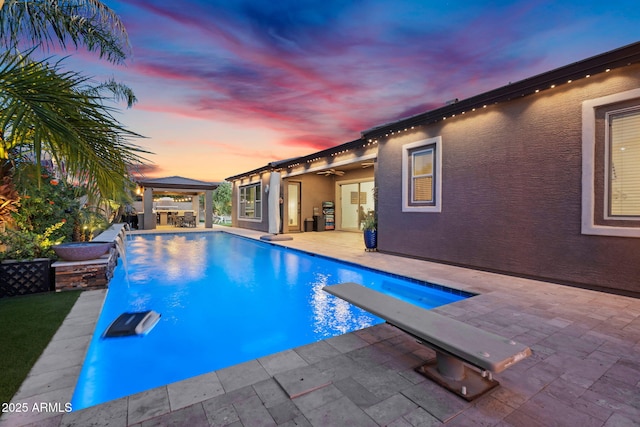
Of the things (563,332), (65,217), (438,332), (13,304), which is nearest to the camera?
(438,332)

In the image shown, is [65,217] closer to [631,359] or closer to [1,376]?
[1,376]

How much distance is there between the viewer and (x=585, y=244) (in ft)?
14.2

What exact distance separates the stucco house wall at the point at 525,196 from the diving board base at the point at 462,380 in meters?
3.81

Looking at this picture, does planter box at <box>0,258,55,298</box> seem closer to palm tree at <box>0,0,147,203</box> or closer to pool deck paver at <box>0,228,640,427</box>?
palm tree at <box>0,0,147,203</box>

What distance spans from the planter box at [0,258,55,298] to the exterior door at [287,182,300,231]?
35.2ft

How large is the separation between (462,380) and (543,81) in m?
5.08

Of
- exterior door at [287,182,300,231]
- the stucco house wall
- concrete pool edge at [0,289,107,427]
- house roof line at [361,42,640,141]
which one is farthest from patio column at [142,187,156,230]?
the stucco house wall

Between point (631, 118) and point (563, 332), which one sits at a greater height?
point (631, 118)

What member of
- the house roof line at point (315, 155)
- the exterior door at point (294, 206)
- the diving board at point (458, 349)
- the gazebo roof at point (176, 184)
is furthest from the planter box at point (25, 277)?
the gazebo roof at point (176, 184)

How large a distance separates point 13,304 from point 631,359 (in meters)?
6.75

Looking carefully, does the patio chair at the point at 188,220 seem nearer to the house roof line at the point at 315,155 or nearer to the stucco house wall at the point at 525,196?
the house roof line at the point at 315,155

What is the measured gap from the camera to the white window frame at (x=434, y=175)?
645 cm

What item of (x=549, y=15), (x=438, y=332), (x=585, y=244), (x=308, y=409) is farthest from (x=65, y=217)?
(x=549, y=15)

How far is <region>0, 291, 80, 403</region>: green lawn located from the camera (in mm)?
2097
